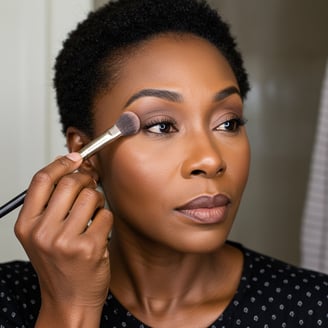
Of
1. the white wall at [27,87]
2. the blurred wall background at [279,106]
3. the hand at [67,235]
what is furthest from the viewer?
the blurred wall background at [279,106]

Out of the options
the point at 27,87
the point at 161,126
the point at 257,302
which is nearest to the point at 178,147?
the point at 161,126

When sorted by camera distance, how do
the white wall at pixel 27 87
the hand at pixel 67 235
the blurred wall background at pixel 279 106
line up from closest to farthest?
the hand at pixel 67 235
the white wall at pixel 27 87
the blurred wall background at pixel 279 106

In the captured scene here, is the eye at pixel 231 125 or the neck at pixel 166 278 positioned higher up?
the eye at pixel 231 125

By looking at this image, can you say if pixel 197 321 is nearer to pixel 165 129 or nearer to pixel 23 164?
pixel 165 129

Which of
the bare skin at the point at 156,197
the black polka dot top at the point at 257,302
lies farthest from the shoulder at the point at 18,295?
the bare skin at the point at 156,197

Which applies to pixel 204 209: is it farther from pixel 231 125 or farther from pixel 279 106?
pixel 279 106

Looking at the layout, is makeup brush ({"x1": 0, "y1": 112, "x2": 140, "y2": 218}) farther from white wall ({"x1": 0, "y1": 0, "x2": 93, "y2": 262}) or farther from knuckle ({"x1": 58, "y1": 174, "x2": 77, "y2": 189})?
white wall ({"x1": 0, "y1": 0, "x2": 93, "y2": 262})

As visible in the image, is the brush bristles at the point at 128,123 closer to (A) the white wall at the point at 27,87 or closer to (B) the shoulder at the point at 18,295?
(B) the shoulder at the point at 18,295

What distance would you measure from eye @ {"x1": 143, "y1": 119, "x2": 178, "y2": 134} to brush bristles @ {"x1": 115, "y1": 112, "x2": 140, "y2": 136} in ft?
0.06

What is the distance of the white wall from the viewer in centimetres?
120

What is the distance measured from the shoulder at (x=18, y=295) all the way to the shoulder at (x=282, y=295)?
0.87ft

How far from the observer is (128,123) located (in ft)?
2.68

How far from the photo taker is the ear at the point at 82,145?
0.93 meters

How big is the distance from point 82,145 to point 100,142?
0.45ft
